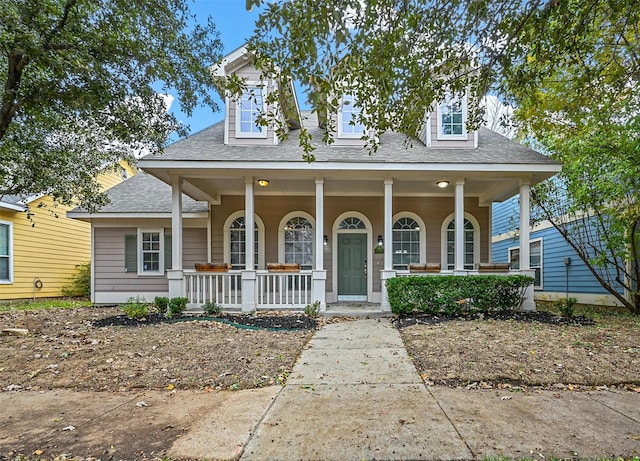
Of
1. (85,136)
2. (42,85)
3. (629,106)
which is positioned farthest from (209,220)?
(629,106)

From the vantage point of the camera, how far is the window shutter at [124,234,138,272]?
1042 centimetres

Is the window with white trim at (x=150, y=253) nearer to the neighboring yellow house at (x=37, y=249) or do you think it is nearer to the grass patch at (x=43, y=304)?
the grass patch at (x=43, y=304)

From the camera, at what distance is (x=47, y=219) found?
Result: 12.5 meters

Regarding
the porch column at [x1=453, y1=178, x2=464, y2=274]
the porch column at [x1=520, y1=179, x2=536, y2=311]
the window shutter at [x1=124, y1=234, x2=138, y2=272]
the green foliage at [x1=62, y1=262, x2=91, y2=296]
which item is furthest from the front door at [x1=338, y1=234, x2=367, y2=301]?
the green foliage at [x1=62, y1=262, x2=91, y2=296]

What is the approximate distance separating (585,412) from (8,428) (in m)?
4.61

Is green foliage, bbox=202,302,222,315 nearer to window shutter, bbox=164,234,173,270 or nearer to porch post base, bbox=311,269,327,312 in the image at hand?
porch post base, bbox=311,269,327,312

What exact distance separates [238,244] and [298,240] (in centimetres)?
170

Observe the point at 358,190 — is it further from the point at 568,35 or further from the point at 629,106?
the point at 568,35

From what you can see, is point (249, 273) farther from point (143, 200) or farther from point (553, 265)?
point (553, 265)

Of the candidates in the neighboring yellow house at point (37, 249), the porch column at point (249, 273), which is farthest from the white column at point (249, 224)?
the neighboring yellow house at point (37, 249)

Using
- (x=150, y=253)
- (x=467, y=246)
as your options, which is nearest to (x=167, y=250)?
(x=150, y=253)

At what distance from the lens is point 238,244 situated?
10.1 m

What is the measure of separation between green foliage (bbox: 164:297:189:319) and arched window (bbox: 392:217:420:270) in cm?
567

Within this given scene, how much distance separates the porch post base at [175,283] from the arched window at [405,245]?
566 centimetres
